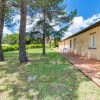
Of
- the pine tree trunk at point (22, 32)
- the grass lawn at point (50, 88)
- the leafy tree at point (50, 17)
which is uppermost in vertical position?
the leafy tree at point (50, 17)

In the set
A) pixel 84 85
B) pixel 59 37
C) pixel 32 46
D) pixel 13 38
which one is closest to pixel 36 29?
pixel 59 37

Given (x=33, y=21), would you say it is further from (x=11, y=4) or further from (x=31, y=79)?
(x=31, y=79)

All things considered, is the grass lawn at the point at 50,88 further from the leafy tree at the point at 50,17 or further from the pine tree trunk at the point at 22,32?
the leafy tree at the point at 50,17

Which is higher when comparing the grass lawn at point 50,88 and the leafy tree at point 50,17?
the leafy tree at point 50,17

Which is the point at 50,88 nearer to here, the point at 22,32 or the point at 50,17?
the point at 22,32

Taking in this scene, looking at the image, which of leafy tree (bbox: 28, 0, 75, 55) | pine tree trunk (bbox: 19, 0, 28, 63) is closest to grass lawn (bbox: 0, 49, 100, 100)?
pine tree trunk (bbox: 19, 0, 28, 63)

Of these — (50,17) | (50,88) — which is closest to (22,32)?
(50,88)

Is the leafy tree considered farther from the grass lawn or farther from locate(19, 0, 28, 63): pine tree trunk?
the grass lawn

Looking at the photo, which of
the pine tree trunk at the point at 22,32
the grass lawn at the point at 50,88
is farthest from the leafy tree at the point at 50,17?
the grass lawn at the point at 50,88

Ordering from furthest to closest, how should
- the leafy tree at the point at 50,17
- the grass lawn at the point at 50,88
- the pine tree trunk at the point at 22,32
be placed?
the leafy tree at the point at 50,17
the pine tree trunk at the point at 22,32
the grass lawn at the point at 50,88

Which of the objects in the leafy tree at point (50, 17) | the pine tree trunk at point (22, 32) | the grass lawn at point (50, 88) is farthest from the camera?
the leafy tree at point (50, 17)

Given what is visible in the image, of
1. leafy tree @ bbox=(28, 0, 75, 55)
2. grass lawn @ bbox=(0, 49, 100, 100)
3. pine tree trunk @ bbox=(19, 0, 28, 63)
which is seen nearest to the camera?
grass lawn @ bbox=(0, 49, 100, 100)

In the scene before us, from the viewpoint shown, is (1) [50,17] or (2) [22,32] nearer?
(2) [22,32]

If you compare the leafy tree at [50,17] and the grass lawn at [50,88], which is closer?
the grass lawn at [50,88]
